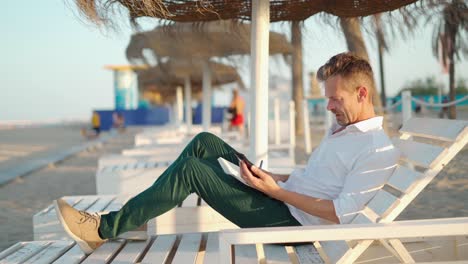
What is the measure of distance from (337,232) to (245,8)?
2.61 meters

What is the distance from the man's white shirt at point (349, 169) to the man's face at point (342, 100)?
0.17 ft

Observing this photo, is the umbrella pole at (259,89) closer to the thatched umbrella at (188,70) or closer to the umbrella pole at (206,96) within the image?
the thatched umbrella at (188,70)

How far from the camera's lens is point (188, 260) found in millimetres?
2646

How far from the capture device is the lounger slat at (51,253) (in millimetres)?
2820

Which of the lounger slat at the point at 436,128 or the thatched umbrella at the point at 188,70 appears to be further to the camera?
the thatched umbrella at the point at 188,70

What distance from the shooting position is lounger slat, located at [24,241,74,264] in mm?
2820

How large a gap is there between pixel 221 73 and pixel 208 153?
749cm

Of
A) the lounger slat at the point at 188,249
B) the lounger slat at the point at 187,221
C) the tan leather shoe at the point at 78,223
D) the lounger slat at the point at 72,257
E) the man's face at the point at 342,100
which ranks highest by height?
the man's face at the point at 342,100

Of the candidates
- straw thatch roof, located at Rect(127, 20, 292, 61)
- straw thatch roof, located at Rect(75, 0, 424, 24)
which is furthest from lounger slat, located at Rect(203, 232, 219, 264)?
straw thatch roof, located at Rect(127, 20, 292, 61)

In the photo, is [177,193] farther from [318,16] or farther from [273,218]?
[318,16]

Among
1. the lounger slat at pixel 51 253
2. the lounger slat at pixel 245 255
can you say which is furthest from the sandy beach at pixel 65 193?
the lounger slat at pixel 245 255

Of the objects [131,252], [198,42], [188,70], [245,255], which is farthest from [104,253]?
[188,70]

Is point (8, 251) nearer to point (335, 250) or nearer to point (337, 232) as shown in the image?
point (335, 250)

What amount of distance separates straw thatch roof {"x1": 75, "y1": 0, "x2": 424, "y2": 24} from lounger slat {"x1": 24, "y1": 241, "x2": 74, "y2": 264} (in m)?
1.34
